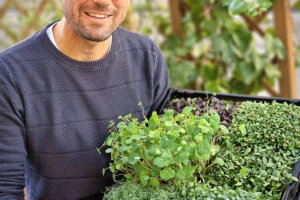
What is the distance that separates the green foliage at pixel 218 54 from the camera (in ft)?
7.80

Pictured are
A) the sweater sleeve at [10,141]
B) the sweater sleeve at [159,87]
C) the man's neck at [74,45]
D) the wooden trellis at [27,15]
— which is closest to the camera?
the sweater sleeve at [10,141]

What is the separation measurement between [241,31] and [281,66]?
0.96ft

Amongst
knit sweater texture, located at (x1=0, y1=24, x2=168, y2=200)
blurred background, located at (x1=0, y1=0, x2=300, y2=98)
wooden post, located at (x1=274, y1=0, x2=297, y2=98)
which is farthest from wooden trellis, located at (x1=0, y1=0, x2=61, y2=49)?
knit sweater texture, located at (x1=0, y1=24, x2=168, y2=200)

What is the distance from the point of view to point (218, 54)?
95.5 inches

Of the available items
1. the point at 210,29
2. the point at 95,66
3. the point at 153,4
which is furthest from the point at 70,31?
the point at 153,4

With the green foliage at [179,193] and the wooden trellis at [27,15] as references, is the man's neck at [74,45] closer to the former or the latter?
the green foliage at [179,193]

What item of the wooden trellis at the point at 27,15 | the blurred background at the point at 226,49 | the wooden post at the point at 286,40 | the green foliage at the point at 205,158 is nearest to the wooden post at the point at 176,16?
the blurred background at the point at 226,49

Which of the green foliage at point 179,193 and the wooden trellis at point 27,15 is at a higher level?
the wooden trellis at point 27,15

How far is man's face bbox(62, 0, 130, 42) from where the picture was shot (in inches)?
45.3

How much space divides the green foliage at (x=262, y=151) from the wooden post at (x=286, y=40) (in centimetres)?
117

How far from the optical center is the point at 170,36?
2.62 m

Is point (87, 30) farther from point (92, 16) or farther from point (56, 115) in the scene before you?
point (56, 115)

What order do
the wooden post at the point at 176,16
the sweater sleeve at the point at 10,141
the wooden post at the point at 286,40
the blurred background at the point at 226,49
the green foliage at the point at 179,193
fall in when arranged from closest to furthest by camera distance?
the green foliage at the point at 179,193 < the sweater sleeve at the point at 10,141 < the wooden post at the point at 286,40 < the blurred background at the point at 226,49 < the wooden post at the point at 176,16

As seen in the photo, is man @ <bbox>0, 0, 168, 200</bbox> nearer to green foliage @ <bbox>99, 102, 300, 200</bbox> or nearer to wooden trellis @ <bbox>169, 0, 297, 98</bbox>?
green foliage @ <bbox>99, 102, 300, 200</bbox>
